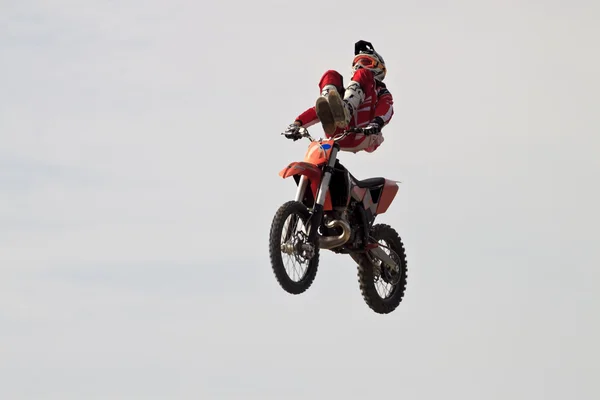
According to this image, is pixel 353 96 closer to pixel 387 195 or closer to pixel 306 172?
pixel 306 172

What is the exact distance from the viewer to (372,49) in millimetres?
22406

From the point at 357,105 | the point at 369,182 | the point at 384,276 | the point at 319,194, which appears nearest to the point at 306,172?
the point at 319,194

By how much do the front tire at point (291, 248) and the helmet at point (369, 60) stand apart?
125 inches

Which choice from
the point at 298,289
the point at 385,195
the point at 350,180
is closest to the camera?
the point at 298,289

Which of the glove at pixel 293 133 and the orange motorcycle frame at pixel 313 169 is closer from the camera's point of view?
the orange motorcycle frame at pixel 313 169

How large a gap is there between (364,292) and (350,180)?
96.2 inches

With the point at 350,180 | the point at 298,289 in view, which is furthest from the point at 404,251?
the point at 298,289

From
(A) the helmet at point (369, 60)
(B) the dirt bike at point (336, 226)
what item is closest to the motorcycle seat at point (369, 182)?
(B) the dirt bike at point (336, 226)

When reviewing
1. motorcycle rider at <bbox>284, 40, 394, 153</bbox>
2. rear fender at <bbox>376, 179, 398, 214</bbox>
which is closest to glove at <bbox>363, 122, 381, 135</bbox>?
motorcycle rider at <bbox>284, 40, 394, 153</bbox>

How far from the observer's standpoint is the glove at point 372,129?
821 inches

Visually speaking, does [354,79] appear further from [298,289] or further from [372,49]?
[298,289]

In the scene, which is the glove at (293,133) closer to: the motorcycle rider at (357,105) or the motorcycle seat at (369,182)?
the motorcycle rider at (357,105)

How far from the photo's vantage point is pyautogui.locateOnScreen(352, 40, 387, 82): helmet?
72.9ft

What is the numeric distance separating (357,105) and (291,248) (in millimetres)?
2950
